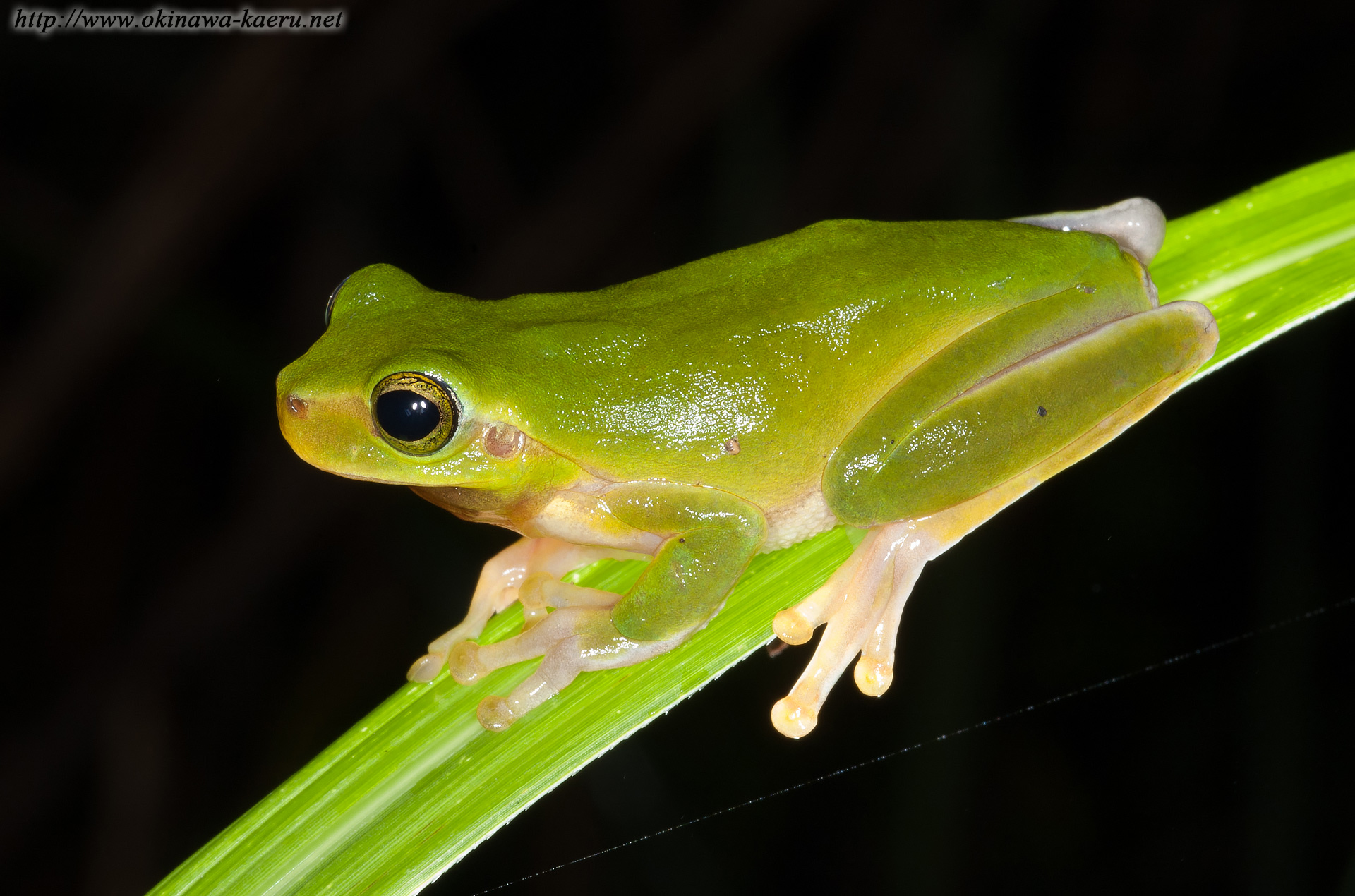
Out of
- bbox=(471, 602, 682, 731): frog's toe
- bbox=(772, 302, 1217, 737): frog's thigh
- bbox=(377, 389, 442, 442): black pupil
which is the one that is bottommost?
bbox=(471, 602, 682, 731): frog's toe

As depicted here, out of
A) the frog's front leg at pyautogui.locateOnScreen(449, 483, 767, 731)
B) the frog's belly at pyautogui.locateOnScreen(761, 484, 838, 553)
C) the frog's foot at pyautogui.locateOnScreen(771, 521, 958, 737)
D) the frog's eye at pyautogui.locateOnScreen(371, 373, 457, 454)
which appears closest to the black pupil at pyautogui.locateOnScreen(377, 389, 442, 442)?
the frog's eye at pyautogui.locateOnScreen(371, 373, 457, 454)

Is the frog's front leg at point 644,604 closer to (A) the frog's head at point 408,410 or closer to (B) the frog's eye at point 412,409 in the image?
(A) the frog's head at point 408,410

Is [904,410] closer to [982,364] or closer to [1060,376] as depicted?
[982,364]

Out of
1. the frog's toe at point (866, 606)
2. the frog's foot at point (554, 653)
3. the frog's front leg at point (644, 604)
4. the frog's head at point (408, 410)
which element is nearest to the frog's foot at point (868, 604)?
the frog's toe at point (866, 606)

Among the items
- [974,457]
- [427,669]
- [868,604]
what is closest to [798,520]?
[868,604]

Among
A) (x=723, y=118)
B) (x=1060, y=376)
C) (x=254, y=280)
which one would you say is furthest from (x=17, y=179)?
(x=1060, y=376)

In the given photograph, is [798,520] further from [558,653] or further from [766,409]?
[558,653]

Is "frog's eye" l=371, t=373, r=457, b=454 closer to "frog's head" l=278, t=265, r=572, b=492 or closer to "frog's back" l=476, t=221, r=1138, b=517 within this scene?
"frog's head" l=278, t=265, r=572, b=492
